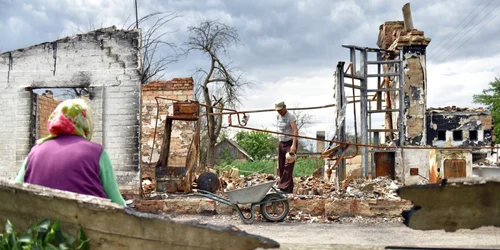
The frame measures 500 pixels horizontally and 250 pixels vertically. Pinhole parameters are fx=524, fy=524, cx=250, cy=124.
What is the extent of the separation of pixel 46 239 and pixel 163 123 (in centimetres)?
1111

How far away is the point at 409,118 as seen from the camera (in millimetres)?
12852

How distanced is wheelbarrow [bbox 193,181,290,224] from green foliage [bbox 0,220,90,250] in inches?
201

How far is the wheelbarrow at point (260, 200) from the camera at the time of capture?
8.10 metres

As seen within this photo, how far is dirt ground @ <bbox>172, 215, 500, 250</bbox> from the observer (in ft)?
21.8

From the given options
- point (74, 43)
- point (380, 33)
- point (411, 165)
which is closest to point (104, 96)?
point (74, 43)

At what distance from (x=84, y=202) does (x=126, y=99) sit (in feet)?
24.3

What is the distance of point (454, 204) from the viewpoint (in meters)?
3.34

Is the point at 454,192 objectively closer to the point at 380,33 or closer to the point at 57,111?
the point at 57,111

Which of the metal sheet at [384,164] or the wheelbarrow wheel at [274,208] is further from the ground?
the metal sheet at [384,164]

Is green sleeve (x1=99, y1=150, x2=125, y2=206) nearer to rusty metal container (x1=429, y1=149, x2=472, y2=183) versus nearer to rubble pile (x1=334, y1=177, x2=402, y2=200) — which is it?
rubble pile (x1=334, y1=177, x2=402, y2=200)

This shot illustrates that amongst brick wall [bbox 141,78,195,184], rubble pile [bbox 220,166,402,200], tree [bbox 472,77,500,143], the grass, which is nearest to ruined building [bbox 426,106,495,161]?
rubble pile [bbox 220,166,402,200]

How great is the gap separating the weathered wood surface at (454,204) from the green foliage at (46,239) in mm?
1939

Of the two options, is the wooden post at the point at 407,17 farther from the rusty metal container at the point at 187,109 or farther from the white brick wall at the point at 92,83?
the white brick wall at the point at 92,83

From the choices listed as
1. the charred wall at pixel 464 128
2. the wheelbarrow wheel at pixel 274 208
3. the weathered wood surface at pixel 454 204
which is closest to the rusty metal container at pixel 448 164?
the charred wall at pixel 464 128
